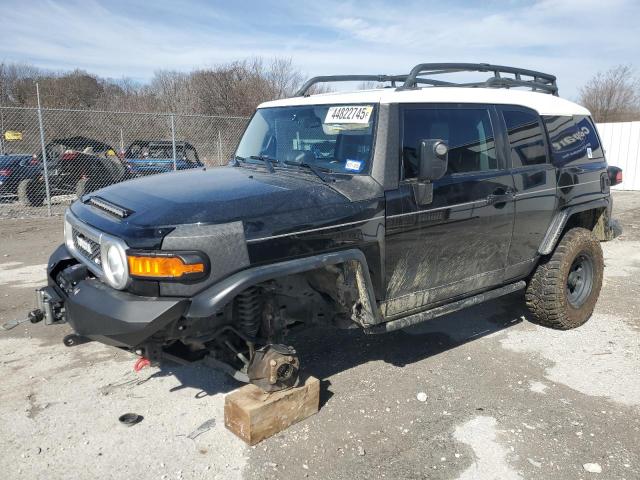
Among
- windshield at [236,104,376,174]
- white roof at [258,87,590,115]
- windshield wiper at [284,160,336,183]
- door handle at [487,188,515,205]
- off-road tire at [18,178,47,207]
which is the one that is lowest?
off-road tire at [18,178,47,207]

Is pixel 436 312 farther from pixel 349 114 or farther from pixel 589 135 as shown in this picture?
pixel 589 135

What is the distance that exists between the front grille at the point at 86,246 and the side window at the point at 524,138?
125 inches

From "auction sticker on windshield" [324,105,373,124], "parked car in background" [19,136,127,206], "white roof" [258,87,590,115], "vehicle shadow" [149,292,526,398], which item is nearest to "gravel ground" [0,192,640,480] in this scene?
"vehicle shadow" [149,292,526,398]

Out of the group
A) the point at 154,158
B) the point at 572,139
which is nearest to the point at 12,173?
the point at 154,158

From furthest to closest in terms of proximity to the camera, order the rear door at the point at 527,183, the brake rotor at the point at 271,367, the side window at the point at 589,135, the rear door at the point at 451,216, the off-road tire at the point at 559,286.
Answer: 1. the side window at the point at 589,135
2. the off-road tire at the point at 559,286
3. the rear door at the point at 527,183
4. the rear door at the point at 451,216
5. the brake rotor at the point at 271,367

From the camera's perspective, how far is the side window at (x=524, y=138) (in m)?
4.23

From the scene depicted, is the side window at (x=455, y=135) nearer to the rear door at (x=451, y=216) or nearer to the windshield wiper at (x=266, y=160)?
Answer: the rear door at (x=451, y=216)

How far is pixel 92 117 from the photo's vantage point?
63.8ft

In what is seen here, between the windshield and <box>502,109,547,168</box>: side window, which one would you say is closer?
the windshield

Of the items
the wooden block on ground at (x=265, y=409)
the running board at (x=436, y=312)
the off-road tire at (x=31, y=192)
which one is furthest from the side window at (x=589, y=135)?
the off-road tire at (x=31, y=192)

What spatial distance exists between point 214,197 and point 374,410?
178 centimetres

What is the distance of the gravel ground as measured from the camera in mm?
2926

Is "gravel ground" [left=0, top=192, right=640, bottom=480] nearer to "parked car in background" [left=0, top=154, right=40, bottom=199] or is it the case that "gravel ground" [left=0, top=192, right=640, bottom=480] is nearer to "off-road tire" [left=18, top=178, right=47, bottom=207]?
"off-road tire" [left=18, top=178, right=47, bottom=207]

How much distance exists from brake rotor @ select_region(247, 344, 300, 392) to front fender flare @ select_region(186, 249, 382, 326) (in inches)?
17.8
